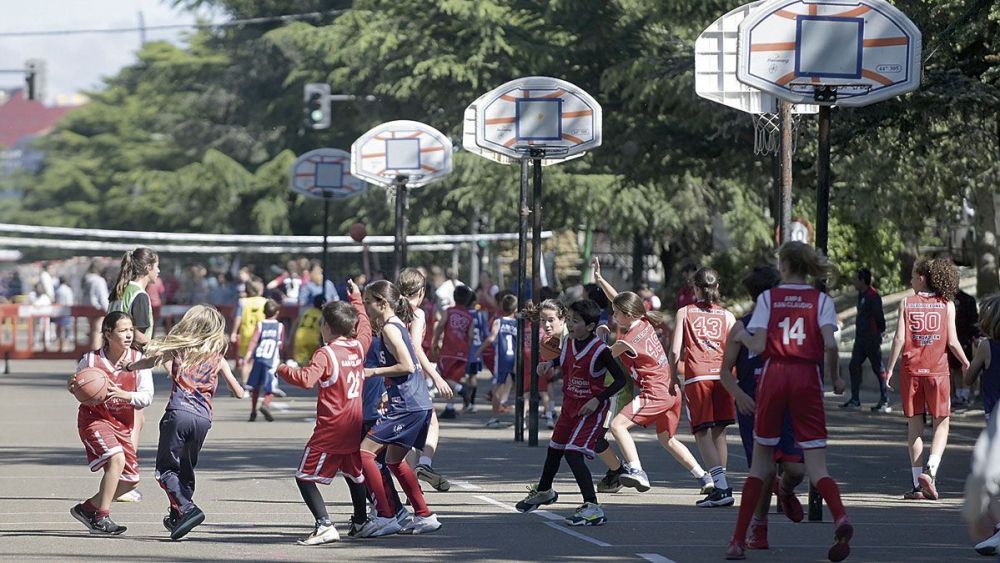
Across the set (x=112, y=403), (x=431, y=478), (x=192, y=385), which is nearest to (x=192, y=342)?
(x=192, y=385)

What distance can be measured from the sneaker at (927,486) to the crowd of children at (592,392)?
14 millimetres

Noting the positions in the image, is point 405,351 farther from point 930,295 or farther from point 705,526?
point 930,295

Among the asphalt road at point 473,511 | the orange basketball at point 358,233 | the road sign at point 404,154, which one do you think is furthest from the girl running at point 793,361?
the orange basketball at point 358,233

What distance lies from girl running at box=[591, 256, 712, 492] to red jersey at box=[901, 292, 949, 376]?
1.85m

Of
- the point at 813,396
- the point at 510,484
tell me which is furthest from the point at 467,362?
the point at 813,396

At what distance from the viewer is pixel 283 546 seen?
10078 millimetres

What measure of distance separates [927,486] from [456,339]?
364 inches

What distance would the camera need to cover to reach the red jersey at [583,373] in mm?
11289

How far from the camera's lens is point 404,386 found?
10.8 m

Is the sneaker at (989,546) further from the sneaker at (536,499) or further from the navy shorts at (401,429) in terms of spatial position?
the navy shorts at (401,429)

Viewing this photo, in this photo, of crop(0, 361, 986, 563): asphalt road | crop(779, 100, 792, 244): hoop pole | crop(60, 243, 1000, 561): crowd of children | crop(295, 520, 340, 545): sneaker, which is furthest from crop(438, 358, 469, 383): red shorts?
crop(295, 520, 340, 545): sneaker

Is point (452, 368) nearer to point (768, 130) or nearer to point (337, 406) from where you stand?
point (768, 130)

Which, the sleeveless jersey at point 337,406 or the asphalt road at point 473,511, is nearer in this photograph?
the asphalt road at point 473,511

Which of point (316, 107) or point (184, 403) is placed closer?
point (184, 403)
